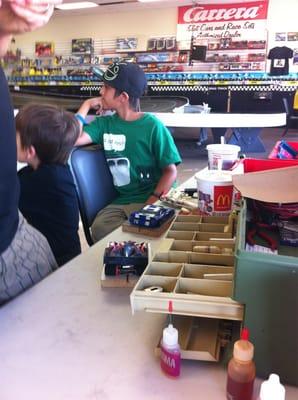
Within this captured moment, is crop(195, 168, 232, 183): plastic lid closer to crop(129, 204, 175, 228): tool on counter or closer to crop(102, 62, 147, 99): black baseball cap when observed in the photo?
crop(129, 204, 175, 228): tool on counter

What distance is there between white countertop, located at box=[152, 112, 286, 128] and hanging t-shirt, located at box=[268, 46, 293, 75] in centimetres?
413

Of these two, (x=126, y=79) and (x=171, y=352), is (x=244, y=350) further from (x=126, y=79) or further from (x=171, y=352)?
(x=126, y=79)

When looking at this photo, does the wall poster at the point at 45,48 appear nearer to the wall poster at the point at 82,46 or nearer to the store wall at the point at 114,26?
the store wall at the point at 114,26

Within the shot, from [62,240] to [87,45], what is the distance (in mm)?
10262

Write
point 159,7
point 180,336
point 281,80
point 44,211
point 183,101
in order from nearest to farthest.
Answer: point 180,336 < point 44,211 < point 183,101 < point 281,80 < point 159,7

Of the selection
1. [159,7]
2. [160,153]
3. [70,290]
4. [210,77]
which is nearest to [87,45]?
[159,7]

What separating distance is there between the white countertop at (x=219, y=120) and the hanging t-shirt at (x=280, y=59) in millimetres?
4131

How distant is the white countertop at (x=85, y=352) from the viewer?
67cm

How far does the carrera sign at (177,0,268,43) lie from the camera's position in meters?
9.28

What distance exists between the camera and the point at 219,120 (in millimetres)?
5438

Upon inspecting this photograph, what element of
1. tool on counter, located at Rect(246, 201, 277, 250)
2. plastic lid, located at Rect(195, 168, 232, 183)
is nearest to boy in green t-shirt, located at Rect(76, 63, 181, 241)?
plastic lid, located at Rect(195, 168, 232, 183)

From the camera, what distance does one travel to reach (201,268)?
0.84 m

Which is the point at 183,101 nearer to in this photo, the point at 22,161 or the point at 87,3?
the point at 87,3

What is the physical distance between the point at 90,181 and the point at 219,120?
3.84m
